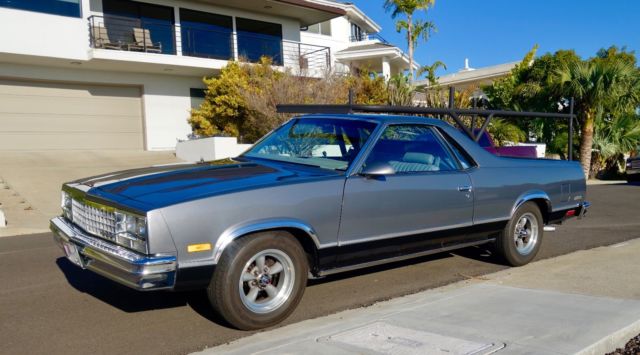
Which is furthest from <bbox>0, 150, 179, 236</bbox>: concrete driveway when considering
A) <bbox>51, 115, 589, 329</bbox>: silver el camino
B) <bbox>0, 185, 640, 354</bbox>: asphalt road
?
<bbox>51, 115, 589, 329</bbox>: silver el camino

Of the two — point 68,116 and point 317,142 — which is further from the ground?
point 68,116

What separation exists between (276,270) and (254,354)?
77cm

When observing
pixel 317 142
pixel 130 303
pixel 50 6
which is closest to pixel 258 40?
pixel 50 6

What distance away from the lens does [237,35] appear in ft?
69.5

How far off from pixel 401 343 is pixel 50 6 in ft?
56.4

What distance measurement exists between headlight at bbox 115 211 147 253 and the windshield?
5.48ft

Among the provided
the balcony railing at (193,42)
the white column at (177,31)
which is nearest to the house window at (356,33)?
the balcony railing at (193,42)

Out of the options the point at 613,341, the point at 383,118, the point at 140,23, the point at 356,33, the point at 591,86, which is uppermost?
the point at 356,33

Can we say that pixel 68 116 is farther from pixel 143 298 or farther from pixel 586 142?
pixel 586 142

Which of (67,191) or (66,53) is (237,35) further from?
(67,191)

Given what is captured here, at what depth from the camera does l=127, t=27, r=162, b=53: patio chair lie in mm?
18383

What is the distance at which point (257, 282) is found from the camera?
398cm

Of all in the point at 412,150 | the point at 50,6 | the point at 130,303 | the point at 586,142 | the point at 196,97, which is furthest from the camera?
the point at 196,97

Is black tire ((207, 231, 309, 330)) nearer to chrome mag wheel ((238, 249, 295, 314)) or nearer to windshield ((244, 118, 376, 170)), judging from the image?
chrome mag wheel ((238, 249, 295, 314))
